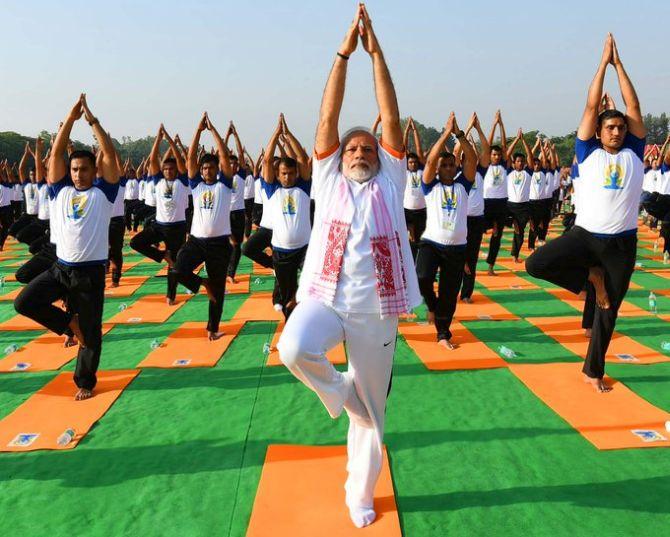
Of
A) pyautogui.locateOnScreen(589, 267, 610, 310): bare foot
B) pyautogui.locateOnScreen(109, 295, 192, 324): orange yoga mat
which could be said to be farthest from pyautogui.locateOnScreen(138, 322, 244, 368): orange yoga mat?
pyautogui.locateOnScreen(589, 267, 610, 310): bare foot

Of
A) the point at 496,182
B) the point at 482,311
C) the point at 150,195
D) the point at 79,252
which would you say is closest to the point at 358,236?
the point at 79,252

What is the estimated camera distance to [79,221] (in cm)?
462

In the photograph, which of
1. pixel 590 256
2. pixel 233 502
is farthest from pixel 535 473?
pixel 590 256

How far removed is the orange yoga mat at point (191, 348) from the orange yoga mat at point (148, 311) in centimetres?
79

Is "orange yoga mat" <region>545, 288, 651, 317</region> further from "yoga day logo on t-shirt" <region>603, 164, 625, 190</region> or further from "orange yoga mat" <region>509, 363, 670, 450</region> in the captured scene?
"yoga day logo on t-shirt" <region>603, 164, 625, 190</region>

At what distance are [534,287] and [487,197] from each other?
2.28m

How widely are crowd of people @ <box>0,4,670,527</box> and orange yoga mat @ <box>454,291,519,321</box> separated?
29cm

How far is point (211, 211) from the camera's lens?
256 inches

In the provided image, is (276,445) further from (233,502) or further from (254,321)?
(254,321)

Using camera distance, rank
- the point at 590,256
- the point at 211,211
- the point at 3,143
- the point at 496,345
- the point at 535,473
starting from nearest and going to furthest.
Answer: the point at 535,473
the point at 590,256
the point at 496,345
the point at 211,211
the point at 3,143

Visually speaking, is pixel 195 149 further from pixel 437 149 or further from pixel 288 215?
pixel 437 149

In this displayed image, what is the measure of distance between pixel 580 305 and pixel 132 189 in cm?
1639

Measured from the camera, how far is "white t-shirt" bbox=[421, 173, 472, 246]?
5914 millimetres

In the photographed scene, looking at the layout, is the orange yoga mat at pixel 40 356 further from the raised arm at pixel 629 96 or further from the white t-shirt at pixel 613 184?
the raised arm at pixel 629 96
